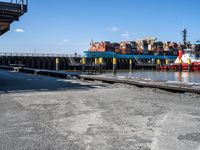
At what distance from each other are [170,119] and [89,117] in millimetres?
1756

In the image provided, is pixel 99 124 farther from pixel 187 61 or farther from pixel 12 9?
pixel 187 61

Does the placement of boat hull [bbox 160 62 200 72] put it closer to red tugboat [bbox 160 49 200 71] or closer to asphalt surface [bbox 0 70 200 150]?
red tugboat [bbox 160 49 200 71]

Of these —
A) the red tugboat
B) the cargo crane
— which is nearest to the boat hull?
the red tugboat

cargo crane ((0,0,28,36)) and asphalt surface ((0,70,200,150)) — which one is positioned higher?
cargo crane ((0,0,28,36))

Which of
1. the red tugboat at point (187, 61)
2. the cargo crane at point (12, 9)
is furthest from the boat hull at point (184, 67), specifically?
the cargo crane at point (12, 9)

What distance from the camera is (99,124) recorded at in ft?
20.5

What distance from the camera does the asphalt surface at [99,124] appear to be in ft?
15.9

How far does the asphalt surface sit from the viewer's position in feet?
15.9

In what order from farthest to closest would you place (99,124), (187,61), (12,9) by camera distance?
1. (187,61)
2. (12,9)
3. (99,124)

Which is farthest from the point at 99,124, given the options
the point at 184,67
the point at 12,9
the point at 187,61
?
the point at 187,61

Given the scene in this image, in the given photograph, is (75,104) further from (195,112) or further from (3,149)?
(3,149)

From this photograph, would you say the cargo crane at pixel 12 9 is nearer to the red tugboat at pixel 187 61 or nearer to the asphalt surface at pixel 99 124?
the asphalt surface at pixel 99 124

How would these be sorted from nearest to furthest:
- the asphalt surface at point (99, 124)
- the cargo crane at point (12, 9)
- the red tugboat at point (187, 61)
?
the asphalt surface at point (99, 124) < the cargo crane at point (12, 9) < the red tugboat at point (187, 61)

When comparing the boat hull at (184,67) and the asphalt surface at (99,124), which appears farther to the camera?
the boat hull at (184,67)
